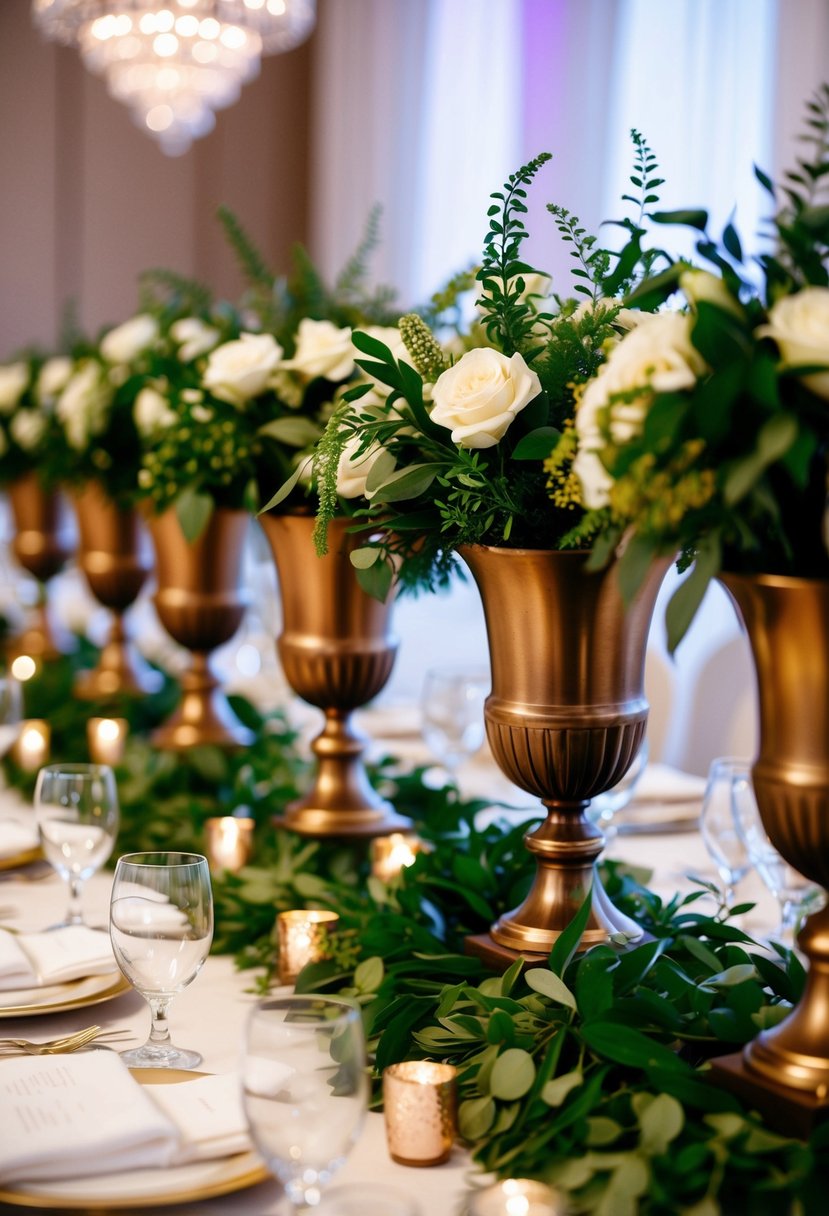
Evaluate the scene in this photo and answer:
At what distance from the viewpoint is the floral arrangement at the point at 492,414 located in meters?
1.07

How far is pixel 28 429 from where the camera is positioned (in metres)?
2.93

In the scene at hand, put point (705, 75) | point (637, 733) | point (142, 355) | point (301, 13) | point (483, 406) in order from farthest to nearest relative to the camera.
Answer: point (705, 75) → point (301, 13) → point (142, 355) → point (637, 733) → point (483, 406)

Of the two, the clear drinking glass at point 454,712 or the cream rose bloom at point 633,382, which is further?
the clear drinking glass at point 454,712

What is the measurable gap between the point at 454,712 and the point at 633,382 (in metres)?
1.09

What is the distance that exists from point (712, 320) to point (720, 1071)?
50 centimetres

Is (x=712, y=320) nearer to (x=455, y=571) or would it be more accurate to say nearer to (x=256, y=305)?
(x=455, y=571)

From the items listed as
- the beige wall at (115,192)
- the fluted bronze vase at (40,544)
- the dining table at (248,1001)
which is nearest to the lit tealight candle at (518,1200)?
the dining table at (248,1001)

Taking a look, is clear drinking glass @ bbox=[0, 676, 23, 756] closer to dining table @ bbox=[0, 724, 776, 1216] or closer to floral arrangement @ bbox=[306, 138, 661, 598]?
dining table @ bbox=[0, 724, 776, 1216]

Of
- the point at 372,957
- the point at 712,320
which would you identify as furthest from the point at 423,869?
the point at 712,320

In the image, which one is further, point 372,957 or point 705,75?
point 705,75

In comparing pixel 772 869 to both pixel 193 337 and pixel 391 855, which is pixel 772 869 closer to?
pixel 391 855

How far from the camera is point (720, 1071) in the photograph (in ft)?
2.96

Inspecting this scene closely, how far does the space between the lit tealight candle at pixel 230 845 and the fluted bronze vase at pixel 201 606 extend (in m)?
0.48

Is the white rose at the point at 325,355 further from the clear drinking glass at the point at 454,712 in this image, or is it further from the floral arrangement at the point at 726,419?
the floral arrangement at the point at 726,419
